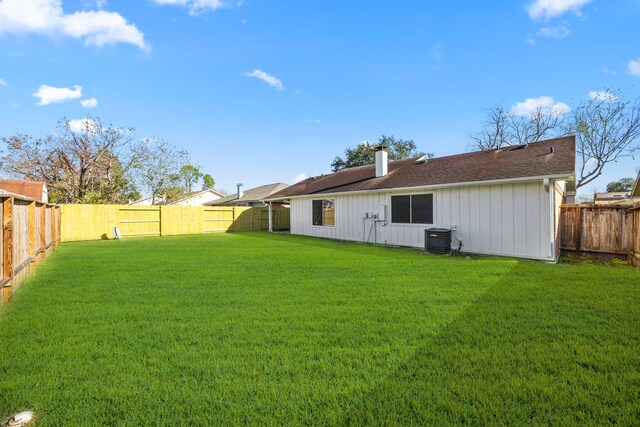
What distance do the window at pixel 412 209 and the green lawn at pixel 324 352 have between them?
4911mm

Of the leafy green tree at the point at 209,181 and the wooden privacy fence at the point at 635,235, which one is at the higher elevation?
the leafy green tree at the point at 209,181

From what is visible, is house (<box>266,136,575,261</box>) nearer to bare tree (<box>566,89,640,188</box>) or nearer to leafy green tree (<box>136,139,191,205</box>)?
bare tree (<box>566,89,640,188</box>)

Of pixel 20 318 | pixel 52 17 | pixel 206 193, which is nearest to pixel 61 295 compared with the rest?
pixel 20 318

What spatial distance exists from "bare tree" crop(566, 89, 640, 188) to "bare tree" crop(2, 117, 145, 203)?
31.9 m

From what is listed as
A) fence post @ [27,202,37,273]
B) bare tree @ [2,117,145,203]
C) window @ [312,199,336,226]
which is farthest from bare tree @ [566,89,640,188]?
bare tree @ [2,117,145,203]

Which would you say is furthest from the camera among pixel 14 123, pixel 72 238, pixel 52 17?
pixel 14 123

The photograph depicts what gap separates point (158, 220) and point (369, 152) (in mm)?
21137

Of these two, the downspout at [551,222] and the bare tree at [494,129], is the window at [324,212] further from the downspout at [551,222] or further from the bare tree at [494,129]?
the bare tree at [494,129]

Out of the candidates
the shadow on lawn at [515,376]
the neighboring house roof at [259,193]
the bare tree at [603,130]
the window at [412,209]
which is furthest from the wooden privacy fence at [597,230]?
the neighboring house roof at [259,193]

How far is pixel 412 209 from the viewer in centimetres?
1093

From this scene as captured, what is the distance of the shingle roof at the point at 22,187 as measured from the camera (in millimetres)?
13052

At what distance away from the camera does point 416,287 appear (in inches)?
207

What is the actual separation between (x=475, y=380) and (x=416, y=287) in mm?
2911

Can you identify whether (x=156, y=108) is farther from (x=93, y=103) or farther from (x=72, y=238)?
(x=72, y=238)
